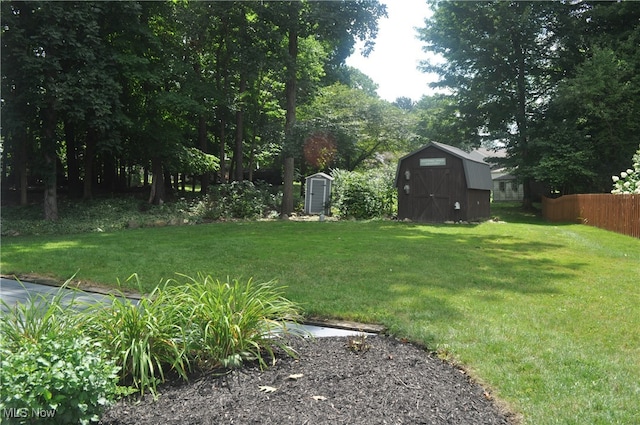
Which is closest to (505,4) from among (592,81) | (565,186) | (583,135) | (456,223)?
(592,81)

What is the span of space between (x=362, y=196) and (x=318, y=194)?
2104mm

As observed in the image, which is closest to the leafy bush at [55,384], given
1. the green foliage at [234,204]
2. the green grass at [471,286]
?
the green grass at [471,286]

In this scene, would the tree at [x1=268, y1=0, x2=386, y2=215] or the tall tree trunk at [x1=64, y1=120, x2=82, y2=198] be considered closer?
the tree at [x1=268, y1=0, x2=386, y2=215]

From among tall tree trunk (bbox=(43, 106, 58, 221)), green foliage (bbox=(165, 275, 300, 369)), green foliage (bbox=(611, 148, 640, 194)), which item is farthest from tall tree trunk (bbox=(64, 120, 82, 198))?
green foliage (bbox=(611, 148, 640, 194))

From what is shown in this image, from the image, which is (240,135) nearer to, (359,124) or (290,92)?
(290,92)

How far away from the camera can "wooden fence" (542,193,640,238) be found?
11555 millimetres

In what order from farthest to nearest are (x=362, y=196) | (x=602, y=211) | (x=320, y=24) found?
(x=362, y=196)
(x=320, y=24)
(x=602, y=211)

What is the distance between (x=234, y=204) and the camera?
54.1 feet

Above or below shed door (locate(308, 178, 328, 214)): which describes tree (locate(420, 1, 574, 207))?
above

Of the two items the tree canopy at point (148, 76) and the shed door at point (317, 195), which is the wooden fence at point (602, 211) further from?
the tree canopy at point (148, 76)

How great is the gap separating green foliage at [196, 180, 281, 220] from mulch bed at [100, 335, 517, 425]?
13.2 m

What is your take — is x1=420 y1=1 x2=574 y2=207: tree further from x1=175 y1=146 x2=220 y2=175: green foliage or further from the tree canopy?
x1=175 y1=146 x2=220 y2=175: green foliage

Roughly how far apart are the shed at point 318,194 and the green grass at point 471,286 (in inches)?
301

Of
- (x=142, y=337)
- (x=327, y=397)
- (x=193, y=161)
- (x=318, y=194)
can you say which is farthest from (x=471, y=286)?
(x=193, y=161)
